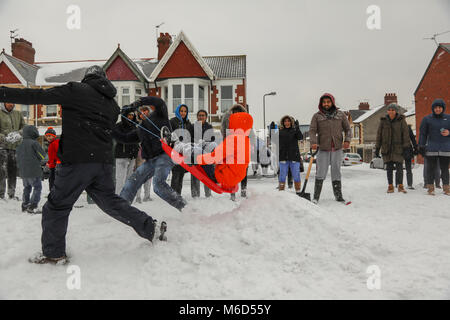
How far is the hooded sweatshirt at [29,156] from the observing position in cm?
550

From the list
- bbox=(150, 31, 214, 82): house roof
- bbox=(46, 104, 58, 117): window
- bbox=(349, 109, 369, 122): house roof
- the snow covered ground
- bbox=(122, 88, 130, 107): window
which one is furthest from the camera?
bbox=(349, 109, 369, 122): house roof

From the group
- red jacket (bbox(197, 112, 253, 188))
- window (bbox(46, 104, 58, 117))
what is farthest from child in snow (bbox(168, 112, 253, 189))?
window (bbox(46, 104, 58, 117))

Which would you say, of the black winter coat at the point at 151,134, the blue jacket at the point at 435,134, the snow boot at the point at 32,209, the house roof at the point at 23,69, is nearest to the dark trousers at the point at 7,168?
the snow boot at the point at 32,209

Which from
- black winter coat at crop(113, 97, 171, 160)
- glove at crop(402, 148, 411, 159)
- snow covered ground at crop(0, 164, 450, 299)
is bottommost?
snow covered ground at crop(0, 164, 450, 299)

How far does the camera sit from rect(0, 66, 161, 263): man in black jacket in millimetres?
2660

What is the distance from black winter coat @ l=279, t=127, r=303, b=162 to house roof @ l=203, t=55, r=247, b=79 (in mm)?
15542

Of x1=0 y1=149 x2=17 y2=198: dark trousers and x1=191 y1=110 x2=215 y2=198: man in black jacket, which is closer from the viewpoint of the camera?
x1=0 y1=149 x2=17 y2=198: dark trousers

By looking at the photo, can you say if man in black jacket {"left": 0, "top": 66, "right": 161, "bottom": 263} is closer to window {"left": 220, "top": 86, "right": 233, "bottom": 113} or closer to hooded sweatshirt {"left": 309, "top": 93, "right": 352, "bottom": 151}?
hooded sweatshirt {"left": 309, "top": 93, "right": 352, "bottom": 151}

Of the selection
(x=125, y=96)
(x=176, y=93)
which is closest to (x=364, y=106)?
(x=176, y=93)

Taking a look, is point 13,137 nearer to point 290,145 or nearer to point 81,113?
point 81,113

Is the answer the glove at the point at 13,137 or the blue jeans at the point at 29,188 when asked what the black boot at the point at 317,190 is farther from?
the glove at the point at 13,137

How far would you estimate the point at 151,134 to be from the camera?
4207 millimetres

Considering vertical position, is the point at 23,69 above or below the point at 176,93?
above

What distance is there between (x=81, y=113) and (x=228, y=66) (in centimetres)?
2158
